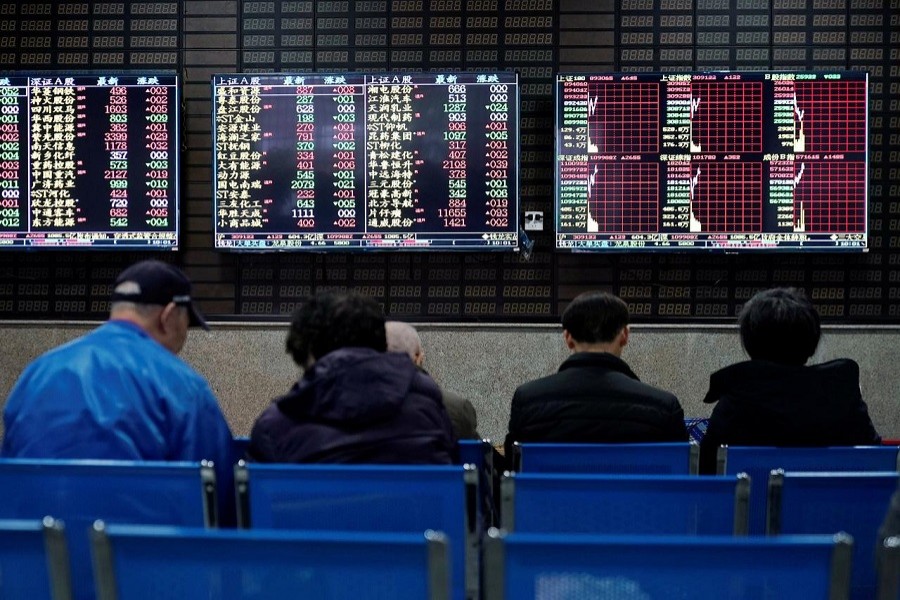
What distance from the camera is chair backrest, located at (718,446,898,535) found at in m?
1.98

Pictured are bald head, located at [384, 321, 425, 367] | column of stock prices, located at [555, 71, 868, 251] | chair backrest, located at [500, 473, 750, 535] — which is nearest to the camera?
chair backrest, located at [500, 473, 750, 535]

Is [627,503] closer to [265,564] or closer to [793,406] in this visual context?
[265,564]

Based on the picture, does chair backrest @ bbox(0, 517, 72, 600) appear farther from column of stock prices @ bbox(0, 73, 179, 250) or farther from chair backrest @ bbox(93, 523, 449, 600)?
column of stock prices @ bbox(0, 73, 179, 250)

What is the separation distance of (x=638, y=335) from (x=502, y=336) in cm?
84

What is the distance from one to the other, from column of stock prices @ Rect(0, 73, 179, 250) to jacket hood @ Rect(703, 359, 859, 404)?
3780 mm

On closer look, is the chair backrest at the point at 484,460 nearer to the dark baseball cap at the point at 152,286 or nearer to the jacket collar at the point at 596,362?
the jacket collar at the point at 596,362

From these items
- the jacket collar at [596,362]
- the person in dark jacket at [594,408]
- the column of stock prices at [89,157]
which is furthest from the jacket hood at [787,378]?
the column of stock prices at [89,157]

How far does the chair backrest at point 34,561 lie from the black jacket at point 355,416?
2.06ft

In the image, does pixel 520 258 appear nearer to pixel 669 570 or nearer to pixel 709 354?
pixel 709 354

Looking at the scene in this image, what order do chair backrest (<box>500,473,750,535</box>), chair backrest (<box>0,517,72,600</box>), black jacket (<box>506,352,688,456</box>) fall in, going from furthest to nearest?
black jacket (<box>506,352,688,456</box>) < chair backrest (<box>500,473,750,535</box>) < chair backrest (<box>0,517,72,600</box>)

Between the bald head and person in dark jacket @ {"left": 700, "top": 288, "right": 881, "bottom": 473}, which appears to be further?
the bald head

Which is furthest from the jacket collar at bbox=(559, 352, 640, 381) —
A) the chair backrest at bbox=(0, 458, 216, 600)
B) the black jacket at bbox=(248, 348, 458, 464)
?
the chair backrest at bbox=(0, 458, 216, 600)

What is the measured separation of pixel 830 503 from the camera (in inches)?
63.6

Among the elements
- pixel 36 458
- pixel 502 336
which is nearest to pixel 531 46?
pixel 502 336
